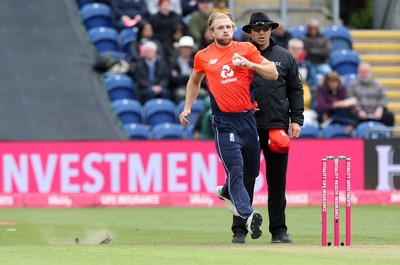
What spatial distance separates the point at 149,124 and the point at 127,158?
1.76m

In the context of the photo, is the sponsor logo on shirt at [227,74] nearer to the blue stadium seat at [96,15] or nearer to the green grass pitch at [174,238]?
the green grass pitch at [174,238]

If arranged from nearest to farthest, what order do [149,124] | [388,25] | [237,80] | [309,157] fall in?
[237,80] → [309,157] → [149,124] → [388,25]

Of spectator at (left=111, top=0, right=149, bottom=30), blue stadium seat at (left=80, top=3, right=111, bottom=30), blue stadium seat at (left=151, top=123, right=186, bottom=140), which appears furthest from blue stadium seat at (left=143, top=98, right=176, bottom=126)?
blue stadium seat at (left=80, top=3, right=111, bottom=30)

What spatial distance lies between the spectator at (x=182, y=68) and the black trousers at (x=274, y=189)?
9.42 meters

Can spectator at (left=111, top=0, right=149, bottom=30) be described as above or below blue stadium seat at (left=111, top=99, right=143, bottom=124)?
above

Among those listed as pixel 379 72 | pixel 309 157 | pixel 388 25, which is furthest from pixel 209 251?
pixel 388 25

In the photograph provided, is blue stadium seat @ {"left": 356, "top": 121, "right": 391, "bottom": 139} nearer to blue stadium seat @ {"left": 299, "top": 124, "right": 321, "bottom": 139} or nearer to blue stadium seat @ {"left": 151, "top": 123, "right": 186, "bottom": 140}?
blue stadium seat @ {"left": 299, "top": 124, "right": 321, "bottom": 139}

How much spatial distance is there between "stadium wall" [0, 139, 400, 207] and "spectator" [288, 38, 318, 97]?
1840 millimetres

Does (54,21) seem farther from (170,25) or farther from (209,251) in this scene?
(209,251)

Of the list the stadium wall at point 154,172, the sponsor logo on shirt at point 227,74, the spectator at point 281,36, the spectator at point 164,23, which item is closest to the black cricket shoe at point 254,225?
the sponsor logo on shirt at point 227,74

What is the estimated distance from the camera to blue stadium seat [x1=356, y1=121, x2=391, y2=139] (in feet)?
65.3

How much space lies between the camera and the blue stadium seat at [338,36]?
914 inches

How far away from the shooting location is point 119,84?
2103 centimetres

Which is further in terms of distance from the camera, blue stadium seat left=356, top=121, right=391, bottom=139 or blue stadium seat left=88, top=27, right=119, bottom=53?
blue stadium seat left=88, top=27, right=119, bottom=53
